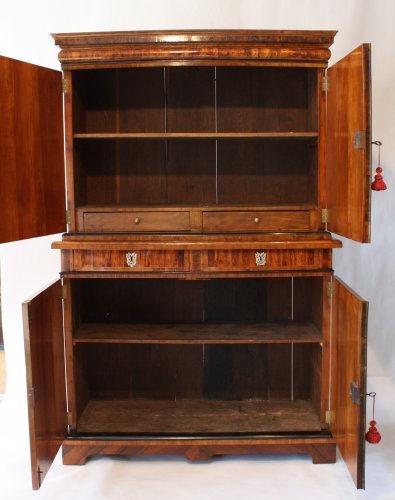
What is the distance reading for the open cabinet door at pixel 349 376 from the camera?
6.81ft

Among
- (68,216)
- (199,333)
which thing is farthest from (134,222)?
(199,333)

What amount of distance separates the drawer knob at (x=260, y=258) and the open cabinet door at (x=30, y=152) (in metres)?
0.80

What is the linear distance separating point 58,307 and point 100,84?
1054 millimetres

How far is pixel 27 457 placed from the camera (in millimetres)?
2625

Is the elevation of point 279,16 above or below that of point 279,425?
above

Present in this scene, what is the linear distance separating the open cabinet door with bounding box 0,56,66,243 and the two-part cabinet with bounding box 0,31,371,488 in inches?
1.0

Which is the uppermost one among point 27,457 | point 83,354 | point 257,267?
point 257,267

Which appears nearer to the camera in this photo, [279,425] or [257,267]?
[257,267]

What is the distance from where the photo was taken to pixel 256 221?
2459mm

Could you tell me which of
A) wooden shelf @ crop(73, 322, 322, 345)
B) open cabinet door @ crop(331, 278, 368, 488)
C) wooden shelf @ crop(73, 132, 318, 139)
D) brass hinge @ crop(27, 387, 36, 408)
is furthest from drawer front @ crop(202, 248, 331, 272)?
brass hinge @ crop(27, 387, 36, 408)

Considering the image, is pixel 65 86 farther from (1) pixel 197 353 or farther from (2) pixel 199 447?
(2) pixel 199 447

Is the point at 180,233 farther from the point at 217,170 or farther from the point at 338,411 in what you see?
the point at 338,411

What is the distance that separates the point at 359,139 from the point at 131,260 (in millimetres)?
982

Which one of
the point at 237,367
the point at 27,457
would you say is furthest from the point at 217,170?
the point at 27,457
